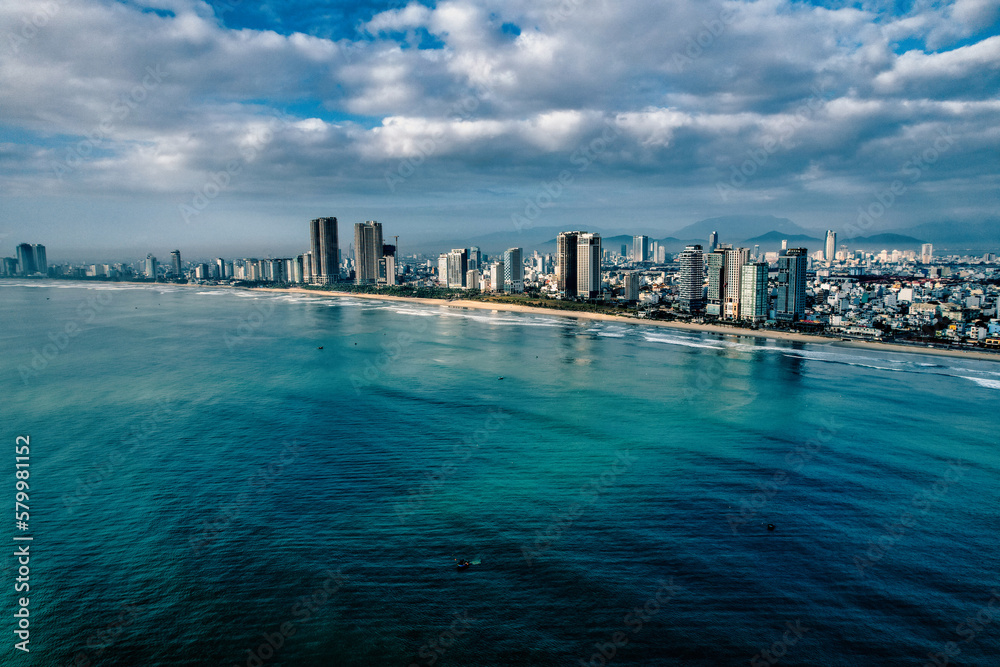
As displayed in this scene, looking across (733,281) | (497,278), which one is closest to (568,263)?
(497,278)

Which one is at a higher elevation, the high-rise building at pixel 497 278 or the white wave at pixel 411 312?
the high-rise building at pixel 497 278

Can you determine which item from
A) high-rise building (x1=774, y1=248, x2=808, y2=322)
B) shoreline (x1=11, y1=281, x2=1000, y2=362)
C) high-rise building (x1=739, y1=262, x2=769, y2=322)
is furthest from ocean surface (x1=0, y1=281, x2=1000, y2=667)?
high-rise building (x1=774, y1=248, x2=808, y2=322)

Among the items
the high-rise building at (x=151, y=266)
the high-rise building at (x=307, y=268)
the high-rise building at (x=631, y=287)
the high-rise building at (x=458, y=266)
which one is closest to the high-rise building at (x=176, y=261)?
the high-rise building at (x=151, y=266)

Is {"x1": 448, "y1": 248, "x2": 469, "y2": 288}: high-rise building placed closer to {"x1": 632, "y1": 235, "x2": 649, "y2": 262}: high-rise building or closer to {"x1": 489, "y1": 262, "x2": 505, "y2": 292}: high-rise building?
{"x1": 489, "y1": 262, "x2": 505, "y2": 292}: high-rise building

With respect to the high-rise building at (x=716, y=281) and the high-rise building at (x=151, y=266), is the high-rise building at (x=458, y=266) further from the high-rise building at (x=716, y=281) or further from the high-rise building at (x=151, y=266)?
the high-rise building at (x=151, y=266)

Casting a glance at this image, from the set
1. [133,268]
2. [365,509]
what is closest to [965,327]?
[365,509]

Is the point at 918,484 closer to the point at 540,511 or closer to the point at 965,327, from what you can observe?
the point at 540,511
